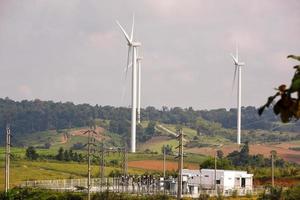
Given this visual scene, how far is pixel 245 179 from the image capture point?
8338 centimetres

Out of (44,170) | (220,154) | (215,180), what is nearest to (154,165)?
(220,154)

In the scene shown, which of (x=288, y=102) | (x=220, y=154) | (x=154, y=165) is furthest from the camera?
(x=220, y=154)

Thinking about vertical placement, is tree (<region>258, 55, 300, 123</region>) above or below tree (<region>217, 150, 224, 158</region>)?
above

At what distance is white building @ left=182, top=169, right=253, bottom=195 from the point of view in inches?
3115

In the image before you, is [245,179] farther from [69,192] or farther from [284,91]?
[284,91]

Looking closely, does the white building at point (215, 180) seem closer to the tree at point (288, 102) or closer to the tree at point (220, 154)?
the tree at point (220, 154)

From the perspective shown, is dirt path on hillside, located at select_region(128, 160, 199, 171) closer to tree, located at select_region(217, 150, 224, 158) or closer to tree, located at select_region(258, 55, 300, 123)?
tree, located at select_region(217, 150, 224, 158)

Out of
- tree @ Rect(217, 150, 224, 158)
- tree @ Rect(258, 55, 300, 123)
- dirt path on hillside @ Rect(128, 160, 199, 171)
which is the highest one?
tree @ Rect(258, 55, 300, 123)

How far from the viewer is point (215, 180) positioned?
79500 mm

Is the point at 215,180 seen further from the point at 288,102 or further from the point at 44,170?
the point at 288,102

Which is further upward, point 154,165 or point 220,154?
point 220,154

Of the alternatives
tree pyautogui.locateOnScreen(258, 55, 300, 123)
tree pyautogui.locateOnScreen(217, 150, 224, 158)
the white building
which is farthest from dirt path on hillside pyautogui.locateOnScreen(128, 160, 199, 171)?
tree pyautogui.locateOnScreen(258, 55, 300, 123)

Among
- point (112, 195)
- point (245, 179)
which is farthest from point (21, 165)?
point (112, 195)

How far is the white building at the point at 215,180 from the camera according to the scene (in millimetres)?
79125
